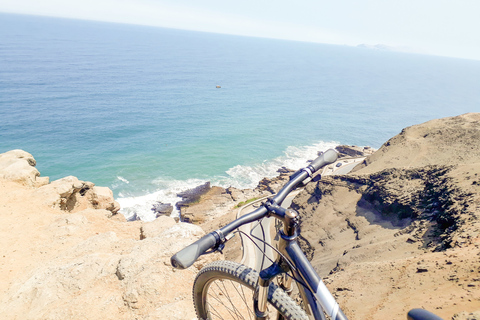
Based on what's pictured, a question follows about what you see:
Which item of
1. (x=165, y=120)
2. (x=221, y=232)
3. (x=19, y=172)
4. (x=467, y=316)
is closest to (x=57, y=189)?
(x=19, y=172)

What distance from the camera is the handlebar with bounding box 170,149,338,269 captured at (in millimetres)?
3070

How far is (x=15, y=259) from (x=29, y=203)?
5957mm

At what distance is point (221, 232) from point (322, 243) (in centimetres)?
1958

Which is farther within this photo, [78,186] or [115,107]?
[115,107]

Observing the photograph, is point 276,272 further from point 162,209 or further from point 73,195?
point 162,209

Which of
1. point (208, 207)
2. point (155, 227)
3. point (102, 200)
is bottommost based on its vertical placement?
point (208, 207)

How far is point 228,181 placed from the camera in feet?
155

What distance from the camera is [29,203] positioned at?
659 inches

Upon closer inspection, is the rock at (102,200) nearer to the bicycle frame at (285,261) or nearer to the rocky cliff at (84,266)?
the rocky cliff at (84,266)

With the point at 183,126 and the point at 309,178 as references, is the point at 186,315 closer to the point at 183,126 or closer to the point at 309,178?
the point at 309,178

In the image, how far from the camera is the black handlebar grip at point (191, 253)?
3.04 metres

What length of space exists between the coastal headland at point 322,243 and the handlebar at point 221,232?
5211 millimetres

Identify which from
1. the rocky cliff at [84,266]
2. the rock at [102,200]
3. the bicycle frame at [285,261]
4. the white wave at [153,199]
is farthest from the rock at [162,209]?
the bicycle frame at [285,261]

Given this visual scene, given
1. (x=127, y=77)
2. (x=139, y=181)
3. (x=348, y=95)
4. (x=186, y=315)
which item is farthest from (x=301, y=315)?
(x=348, y=95)
